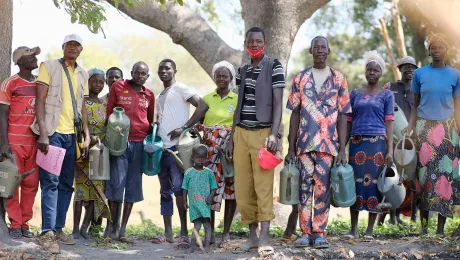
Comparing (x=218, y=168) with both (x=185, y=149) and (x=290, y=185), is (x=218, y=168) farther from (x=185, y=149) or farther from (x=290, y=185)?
(x=290, y=185)

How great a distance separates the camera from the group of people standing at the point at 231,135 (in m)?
6.23

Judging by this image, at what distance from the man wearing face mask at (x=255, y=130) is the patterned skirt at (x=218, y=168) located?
305mm

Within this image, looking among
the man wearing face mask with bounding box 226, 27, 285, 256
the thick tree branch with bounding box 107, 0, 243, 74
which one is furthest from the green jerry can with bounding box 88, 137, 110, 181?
the thick tree branch with bounding box 107, 0, 243, 74

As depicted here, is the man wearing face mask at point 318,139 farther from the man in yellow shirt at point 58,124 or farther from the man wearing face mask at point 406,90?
the man in yellow shirt at point 58,124

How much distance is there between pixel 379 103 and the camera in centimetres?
682

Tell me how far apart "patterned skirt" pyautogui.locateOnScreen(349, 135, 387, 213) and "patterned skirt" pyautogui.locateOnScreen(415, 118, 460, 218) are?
0.55 metres

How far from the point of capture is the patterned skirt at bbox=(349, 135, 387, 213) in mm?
6852

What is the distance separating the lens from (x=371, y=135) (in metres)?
6.85

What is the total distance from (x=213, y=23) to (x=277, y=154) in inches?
304

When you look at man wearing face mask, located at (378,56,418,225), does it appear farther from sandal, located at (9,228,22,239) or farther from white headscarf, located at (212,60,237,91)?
sandal, located at (9,228,22,239)

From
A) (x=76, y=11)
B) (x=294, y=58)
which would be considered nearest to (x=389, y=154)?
(x=76, y=11)

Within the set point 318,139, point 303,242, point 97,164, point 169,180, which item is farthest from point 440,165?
point 97,164

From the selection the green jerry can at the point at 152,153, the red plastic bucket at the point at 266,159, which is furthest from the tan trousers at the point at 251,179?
the green jerry can at the point at 152,153

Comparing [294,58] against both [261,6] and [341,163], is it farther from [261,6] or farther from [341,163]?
[341,163]
